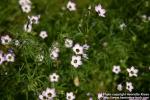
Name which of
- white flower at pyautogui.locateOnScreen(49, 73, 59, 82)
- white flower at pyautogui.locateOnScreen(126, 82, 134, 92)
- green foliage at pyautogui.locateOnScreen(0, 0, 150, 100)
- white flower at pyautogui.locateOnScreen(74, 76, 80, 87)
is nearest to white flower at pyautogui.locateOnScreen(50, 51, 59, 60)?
green foliage at pyautogui.locateOnScreen(0, 0, 150, 100)

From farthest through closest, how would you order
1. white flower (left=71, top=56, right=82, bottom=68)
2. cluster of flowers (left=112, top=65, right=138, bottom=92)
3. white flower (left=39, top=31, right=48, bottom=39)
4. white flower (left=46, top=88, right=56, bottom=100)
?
white flower (left=39, top=31, right=48, bottom=39)
cluster of flowers (left=112, top=65, right=138, bottom=92)
white flower (left=71, top=56, right=82, bottom=68)
white flower (left=46, top=88, right=56, bottom=100)

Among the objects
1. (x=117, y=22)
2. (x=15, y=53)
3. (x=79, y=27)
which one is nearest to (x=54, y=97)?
(x=15, y=53)

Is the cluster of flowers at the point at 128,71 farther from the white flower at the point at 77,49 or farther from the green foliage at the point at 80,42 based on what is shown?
the white flower at the point at 77,49

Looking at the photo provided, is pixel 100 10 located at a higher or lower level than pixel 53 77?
higher

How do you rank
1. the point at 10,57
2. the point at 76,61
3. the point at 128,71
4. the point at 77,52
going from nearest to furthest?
the point at 10,57, the point at 76,61, the point at 77,52, the point at 128,71

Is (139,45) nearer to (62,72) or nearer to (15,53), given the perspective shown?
(62,72)

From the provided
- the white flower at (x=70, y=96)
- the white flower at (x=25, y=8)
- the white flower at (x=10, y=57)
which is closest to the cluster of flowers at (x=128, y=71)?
the white flower at (x=70, y=96)

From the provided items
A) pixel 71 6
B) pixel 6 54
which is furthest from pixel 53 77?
pixel 71 6

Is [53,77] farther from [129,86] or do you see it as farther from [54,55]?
[129,86]

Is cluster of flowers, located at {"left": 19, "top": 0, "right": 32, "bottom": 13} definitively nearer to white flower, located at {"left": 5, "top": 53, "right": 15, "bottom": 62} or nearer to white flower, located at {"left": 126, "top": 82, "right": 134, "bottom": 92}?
white flower, located at {"left": 5, "top": 53, "right": 15, "bottom": 62}
